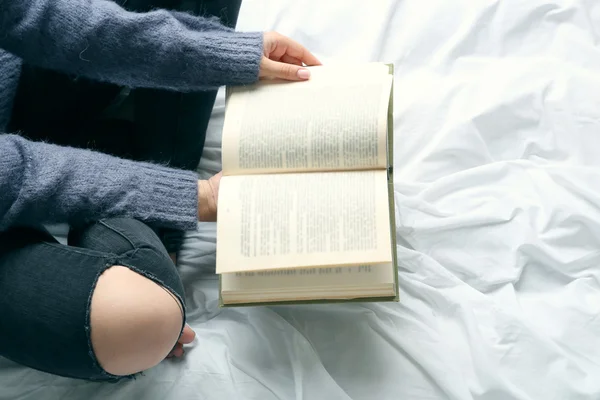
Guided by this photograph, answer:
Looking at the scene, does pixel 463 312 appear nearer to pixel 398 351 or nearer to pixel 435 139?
pixel 398 351

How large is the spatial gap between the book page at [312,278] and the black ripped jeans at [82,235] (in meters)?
0.06

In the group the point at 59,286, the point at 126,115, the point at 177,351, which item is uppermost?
the point at 126,115

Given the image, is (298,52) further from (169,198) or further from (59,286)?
(59,286)

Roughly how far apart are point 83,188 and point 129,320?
5.6 inches

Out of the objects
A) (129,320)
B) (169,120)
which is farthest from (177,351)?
(169,120)

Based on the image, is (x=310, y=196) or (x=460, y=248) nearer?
(x=310, y=196)

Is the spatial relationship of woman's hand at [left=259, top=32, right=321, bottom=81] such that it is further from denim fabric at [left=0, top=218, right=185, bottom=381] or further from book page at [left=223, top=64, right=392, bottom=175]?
denim fabric at [left=0, top=218, right=185, bottom=381]

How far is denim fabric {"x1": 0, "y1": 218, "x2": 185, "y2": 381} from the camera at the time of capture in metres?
0.59

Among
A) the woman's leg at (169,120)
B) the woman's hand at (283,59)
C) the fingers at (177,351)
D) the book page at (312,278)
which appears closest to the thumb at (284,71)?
the woman's hand at (283,59)

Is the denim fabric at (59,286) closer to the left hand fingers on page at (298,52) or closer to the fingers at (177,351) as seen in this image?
the fingers at (177,351)

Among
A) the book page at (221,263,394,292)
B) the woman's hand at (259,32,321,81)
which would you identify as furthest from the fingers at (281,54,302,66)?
the book page at (221,263,394,292)

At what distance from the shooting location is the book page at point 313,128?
66 cm

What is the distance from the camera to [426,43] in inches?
34.7

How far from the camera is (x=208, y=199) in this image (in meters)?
A: 0.71
